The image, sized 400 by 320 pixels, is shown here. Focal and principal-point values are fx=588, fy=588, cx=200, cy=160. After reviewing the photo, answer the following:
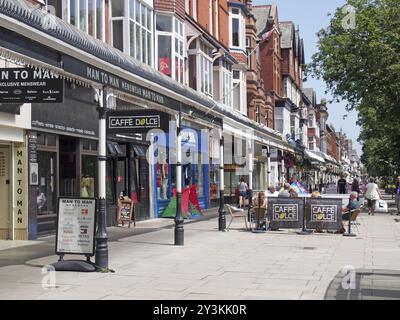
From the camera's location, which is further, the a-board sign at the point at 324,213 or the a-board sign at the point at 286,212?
the a-board sign at the point at 286,212

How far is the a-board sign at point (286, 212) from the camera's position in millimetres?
17250

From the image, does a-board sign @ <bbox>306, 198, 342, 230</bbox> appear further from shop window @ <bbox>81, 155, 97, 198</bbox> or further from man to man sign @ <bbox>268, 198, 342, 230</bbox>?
shop window @ <bbox>81, 155, 97, 198</bbox>

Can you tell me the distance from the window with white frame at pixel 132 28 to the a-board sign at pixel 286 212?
7.91 meters

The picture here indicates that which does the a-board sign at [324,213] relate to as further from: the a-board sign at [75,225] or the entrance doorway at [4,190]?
the a-board sign at [75,225]

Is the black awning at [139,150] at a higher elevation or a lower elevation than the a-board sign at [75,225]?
higher

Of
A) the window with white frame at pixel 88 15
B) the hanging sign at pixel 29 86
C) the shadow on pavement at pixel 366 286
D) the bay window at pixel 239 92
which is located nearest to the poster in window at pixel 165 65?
the window with white frame at pixel 88 15

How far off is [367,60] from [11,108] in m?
19.3

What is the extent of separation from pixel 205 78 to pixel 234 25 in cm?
964

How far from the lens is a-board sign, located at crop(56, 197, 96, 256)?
1023 centimetres

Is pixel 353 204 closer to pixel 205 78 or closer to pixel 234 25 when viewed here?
pixel 205 78
